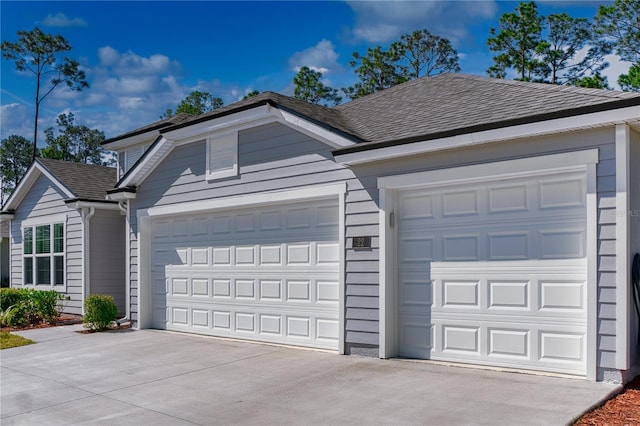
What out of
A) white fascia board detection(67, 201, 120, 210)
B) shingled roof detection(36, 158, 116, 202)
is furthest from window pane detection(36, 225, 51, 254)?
white fascia board detection(67, 201, 120, 210)

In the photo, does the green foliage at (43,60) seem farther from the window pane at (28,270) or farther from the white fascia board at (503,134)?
the white fascia board at (503,134)

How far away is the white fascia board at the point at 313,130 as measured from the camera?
26.7ft

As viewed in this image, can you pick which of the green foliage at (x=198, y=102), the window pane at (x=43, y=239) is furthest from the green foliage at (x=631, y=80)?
the green foliage at (x=198, y=102)

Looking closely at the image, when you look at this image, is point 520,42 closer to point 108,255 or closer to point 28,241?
point 108,255

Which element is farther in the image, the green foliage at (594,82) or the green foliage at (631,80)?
the green foliage at (594,82)

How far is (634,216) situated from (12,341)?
10288 mm

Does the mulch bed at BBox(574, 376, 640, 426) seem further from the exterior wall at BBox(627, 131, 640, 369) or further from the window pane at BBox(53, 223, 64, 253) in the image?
the window pane at BBox(53, 223, 64, 253)

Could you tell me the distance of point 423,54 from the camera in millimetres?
28906

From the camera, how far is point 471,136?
679 centimetres

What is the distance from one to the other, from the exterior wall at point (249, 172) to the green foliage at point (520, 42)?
18.6 meters

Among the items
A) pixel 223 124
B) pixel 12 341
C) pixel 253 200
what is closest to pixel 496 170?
pixel 253 200

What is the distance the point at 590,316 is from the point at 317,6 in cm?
1104

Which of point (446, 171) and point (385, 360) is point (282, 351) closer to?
point (385, 360)

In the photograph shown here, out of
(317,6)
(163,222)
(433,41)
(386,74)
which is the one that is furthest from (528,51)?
(163,222)
